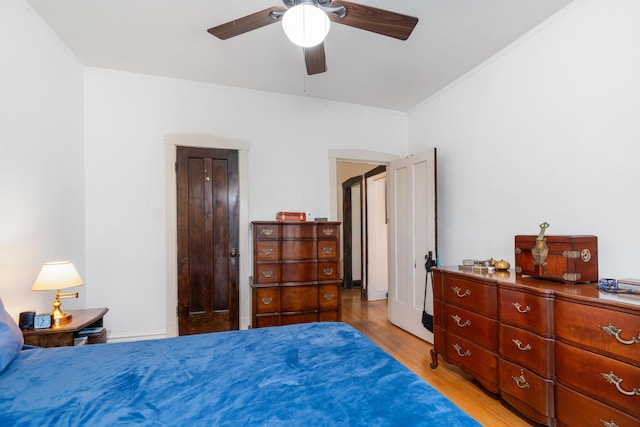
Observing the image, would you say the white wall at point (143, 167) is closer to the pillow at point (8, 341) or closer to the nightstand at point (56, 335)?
the nightstand at point (56, 335)

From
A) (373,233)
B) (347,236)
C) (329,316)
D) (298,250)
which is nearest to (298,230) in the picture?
(298,250)

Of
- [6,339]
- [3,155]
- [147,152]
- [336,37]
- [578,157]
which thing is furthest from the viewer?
[147,152]

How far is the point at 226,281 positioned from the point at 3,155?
7.06 feet

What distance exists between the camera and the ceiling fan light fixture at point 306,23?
1528 mm

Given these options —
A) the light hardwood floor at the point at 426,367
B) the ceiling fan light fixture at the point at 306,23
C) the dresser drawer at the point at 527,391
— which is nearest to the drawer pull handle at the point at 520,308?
the dresser drawer at the point at 527,391

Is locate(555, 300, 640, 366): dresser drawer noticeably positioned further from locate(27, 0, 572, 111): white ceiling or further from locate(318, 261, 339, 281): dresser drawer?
locate(27, 0, 572, 111): white ceiling

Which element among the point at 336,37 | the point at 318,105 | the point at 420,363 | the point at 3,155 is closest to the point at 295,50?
the point at 336,37

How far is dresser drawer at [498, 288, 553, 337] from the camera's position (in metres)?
1.79

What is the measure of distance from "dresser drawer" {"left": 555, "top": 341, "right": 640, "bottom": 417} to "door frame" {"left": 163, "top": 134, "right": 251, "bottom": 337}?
9.42 ft

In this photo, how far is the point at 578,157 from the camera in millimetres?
2209

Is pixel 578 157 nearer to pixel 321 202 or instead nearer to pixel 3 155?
pixel 321 202

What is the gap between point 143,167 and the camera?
10.8 feet

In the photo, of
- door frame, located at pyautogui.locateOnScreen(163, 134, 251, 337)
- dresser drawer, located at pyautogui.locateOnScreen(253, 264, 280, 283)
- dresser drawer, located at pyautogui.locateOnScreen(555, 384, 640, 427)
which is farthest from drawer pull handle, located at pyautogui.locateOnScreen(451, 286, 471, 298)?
door frame, located at pyautogui.locateOnScreen(163, 134, 251, 337)

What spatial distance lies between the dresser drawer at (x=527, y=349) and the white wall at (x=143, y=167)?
2578 mm
